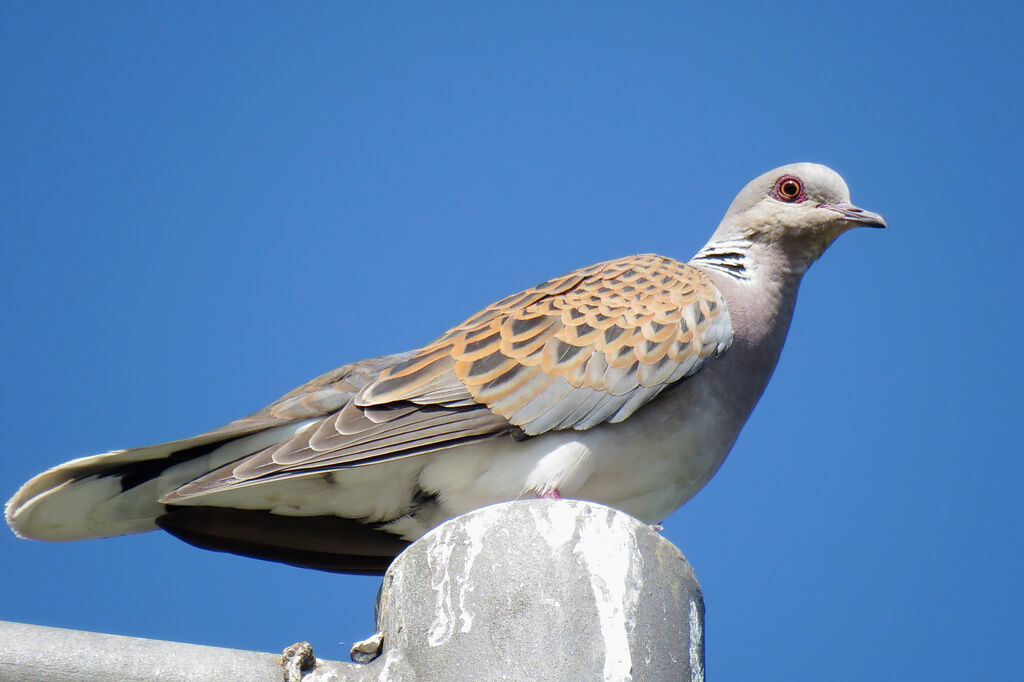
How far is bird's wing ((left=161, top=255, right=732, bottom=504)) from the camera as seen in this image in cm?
406

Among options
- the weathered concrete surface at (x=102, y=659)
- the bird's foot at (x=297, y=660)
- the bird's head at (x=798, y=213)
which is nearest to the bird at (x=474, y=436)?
the bird's head at (x=798, y=213)

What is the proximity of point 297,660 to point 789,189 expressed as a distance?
3.12 m

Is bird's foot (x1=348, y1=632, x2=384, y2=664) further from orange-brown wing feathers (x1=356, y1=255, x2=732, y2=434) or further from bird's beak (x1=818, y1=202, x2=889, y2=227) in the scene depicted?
bird's beak (x1=818, y1=202, x2=889, y2=227)

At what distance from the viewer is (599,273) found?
15.6ft

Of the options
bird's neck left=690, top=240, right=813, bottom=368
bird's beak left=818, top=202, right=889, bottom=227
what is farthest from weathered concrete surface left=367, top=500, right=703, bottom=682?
bird's beak left=818, top=202, right=889, bottom=227

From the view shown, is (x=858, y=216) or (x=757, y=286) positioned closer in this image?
(x=757, y=286)

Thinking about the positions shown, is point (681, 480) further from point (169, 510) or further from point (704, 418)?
point (169, 510)

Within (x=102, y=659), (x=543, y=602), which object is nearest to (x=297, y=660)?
(x=102, y=659)

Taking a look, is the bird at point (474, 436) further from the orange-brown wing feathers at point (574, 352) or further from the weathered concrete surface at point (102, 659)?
the weathered concrete surface at point (102, 659)

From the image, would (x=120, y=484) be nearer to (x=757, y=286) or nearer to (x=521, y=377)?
(x=521, y=377)

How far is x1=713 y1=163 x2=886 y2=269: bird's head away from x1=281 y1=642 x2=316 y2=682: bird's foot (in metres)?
2.82

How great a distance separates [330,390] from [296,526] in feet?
1.85

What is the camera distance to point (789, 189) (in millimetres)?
5094

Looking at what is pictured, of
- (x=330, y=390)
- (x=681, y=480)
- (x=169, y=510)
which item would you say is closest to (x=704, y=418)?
(x=681, y=480)
